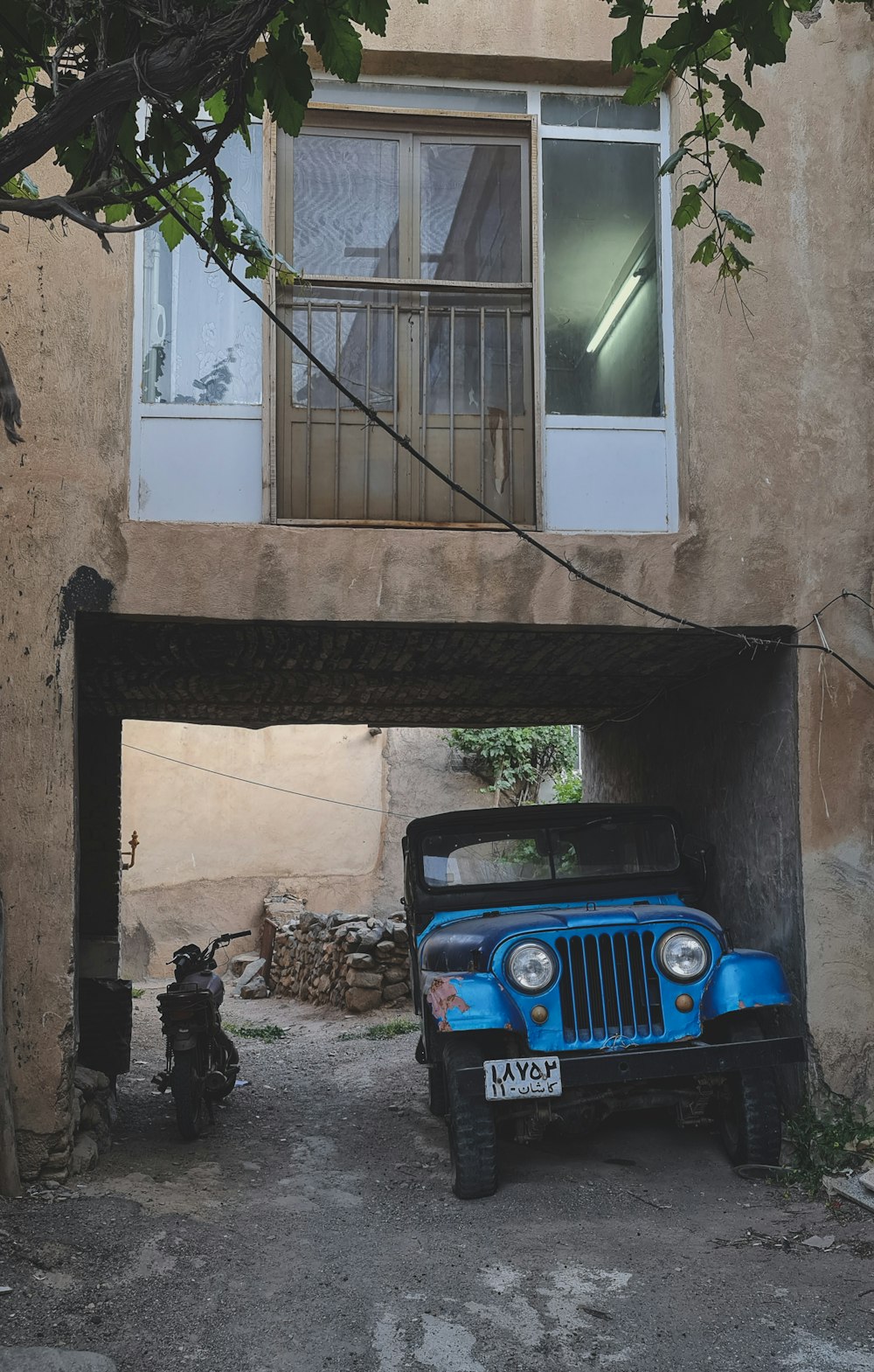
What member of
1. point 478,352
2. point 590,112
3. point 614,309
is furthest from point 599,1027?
point 590,112

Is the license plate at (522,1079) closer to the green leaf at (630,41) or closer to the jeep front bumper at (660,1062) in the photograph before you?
the jeep front bumper at (660,1062)

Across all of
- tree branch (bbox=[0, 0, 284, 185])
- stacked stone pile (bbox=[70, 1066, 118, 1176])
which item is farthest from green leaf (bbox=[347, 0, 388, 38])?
stacked stone pile (bbox=[70, 1066, 118, 1176])

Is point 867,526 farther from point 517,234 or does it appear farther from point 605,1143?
point 605,1143

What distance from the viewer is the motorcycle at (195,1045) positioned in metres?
6.56

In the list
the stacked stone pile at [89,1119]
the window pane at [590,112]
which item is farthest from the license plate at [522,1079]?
the window pane at [590,112]

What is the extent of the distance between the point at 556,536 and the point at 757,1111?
9.83 ft

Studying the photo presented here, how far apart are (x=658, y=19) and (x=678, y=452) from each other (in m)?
2.46

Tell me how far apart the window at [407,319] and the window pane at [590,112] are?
0.80 feet

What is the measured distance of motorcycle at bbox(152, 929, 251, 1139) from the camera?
6.56m

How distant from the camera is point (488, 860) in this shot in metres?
6.70

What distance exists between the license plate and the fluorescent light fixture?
3.83 m

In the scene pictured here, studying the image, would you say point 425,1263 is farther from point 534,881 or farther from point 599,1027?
point 534,881

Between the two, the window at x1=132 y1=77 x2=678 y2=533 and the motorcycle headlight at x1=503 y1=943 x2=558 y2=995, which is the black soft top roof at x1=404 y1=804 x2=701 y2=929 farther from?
the window at x1=132 y1=77 x2=678 y2=533

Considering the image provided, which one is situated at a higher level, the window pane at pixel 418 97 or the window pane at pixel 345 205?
the window pane at pixel 418 97
